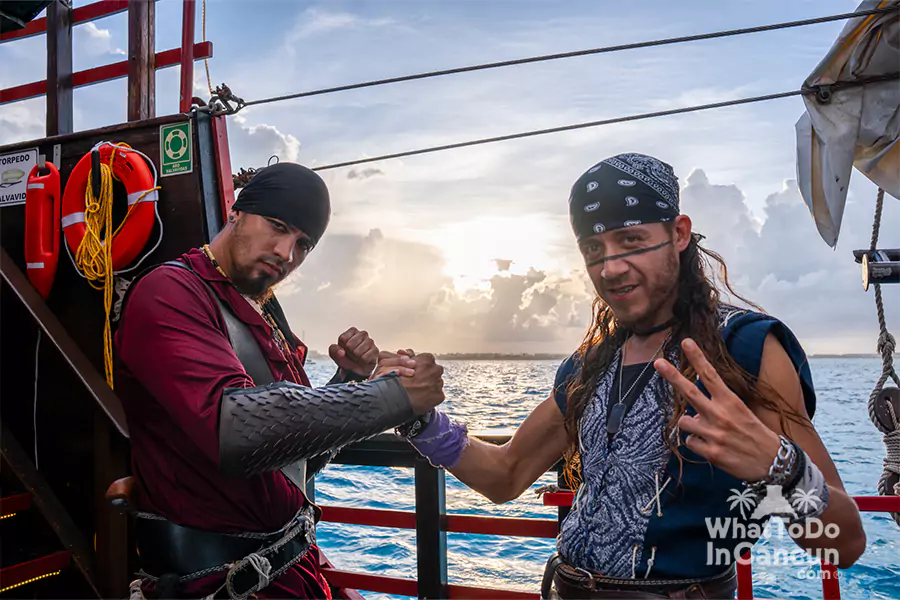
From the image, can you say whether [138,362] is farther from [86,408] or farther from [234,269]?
[86,408]

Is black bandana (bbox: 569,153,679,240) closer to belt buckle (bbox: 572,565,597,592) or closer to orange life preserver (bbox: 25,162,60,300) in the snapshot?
belt buckle (bbox: 572,565,597,592)

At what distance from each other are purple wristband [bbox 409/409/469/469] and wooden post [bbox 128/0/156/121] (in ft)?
11.7

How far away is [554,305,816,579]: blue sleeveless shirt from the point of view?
1.70 metres

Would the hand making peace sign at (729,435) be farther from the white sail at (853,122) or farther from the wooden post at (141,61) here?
the wooden post at (141,61)

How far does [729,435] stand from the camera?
1.42m

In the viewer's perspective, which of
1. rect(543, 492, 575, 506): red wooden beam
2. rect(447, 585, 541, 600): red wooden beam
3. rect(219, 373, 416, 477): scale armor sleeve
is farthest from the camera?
rect(447, 585, 541, 600): red wooden beam

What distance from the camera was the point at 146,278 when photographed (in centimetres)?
185

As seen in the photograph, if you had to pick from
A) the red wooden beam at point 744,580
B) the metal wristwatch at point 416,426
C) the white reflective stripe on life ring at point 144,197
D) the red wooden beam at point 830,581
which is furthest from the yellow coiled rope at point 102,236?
the red wooden beam at point 830,581

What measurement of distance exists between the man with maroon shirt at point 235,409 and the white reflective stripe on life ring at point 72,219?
2.51 m

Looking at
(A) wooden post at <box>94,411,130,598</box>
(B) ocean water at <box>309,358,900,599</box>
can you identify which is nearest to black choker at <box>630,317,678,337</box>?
(A) wooden post at <box>94,411,130,598</box>

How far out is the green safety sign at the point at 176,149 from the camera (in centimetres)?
387

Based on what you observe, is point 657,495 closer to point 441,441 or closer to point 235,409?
point 441,441

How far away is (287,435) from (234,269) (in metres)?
0.75

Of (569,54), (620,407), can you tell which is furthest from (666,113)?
(620,407)
